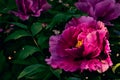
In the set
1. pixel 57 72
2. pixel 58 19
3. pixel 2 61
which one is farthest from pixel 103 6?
pixel 2 61

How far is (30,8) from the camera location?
61.6 inches

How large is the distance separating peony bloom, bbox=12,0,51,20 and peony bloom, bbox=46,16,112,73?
263 millimetres

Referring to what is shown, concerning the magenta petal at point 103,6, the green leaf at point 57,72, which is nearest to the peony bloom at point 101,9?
the magenta petal at point 103,6

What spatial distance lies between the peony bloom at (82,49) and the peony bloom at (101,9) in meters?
0.16

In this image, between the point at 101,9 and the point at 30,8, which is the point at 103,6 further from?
the point at 30,8

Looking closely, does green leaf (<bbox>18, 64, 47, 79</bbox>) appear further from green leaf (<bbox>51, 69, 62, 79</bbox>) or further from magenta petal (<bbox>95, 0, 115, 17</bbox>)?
magenta petal (<bbox>95, 0, 115, 17</bbox>)

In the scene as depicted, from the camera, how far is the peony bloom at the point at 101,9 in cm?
147

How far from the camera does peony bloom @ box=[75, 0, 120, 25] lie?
147 cm

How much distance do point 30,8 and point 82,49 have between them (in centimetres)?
37

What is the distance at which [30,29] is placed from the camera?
5.11ft

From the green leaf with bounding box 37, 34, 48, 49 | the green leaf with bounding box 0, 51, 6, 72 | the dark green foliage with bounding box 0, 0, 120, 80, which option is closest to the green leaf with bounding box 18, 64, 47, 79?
the dark green foliage with bounding box 0, 0, 120, 80

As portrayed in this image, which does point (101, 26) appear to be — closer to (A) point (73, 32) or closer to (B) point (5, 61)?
(A) point (73, 32)

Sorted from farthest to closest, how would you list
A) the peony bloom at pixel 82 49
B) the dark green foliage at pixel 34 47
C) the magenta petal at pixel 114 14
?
1. the magenta petal at pixel 114 14
2. the dark green foliage at pixel 34 47
3. the peony bloom at pixel 82 49

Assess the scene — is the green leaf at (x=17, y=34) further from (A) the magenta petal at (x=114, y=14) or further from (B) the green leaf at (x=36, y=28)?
(A) the magenta petal at (x=114, y=14)
